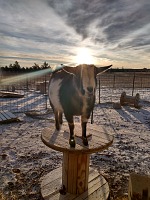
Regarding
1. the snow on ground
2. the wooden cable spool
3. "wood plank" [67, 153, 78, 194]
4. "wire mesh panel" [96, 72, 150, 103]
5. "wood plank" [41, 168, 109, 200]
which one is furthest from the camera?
"wire mesh panel" [96, 72, 150, 103]

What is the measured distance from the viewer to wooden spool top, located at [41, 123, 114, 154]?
9.82 ft

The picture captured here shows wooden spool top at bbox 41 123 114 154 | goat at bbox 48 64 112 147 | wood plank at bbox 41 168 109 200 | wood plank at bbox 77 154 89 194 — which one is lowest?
wood plank at bbox 41 168 109 200

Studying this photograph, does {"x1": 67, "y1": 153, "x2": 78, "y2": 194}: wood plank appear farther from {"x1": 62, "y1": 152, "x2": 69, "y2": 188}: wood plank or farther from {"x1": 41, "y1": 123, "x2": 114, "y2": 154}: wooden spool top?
{"x1": 41, "y1": 123, "x2": 114, "y2": 154}: wooden spool top

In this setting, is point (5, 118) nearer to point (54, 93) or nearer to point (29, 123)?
point (29, 123)

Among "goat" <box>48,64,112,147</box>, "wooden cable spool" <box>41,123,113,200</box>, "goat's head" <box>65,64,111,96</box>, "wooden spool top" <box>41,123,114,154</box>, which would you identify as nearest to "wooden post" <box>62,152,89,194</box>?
"wooden cable spool" <box>41,123,113,200</box>

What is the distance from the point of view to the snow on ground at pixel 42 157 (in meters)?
3.95

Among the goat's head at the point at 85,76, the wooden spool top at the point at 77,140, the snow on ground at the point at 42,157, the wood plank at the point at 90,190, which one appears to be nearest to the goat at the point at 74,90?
the goat's head at the point at 85,76

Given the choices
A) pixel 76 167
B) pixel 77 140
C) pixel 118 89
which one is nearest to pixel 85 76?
pixel 77 140

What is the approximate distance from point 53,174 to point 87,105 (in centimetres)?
219

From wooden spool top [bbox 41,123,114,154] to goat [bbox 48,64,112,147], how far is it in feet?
0.38

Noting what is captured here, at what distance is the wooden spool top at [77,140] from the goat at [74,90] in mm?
115

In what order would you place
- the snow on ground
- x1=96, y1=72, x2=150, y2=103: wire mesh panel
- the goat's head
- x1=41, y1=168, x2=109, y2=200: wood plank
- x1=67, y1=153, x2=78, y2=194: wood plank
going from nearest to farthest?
the goat's head → x1=67, y1=153, x2=78, y2=194: wood plank → x1=41, y1=168, x2=109, y2=200: wood plank → the snow on ground → x1=96, y1=72, x2=150, y2=103: wire mesh panel

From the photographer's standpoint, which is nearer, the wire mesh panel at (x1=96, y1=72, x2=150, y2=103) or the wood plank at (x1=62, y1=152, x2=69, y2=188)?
the wood plank at (x1=62, y1=152, x2=69, y2=188)

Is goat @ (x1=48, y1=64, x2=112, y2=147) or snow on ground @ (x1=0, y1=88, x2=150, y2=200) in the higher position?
goat @ (x1=48, y1=64, x2=112, y2=147)
